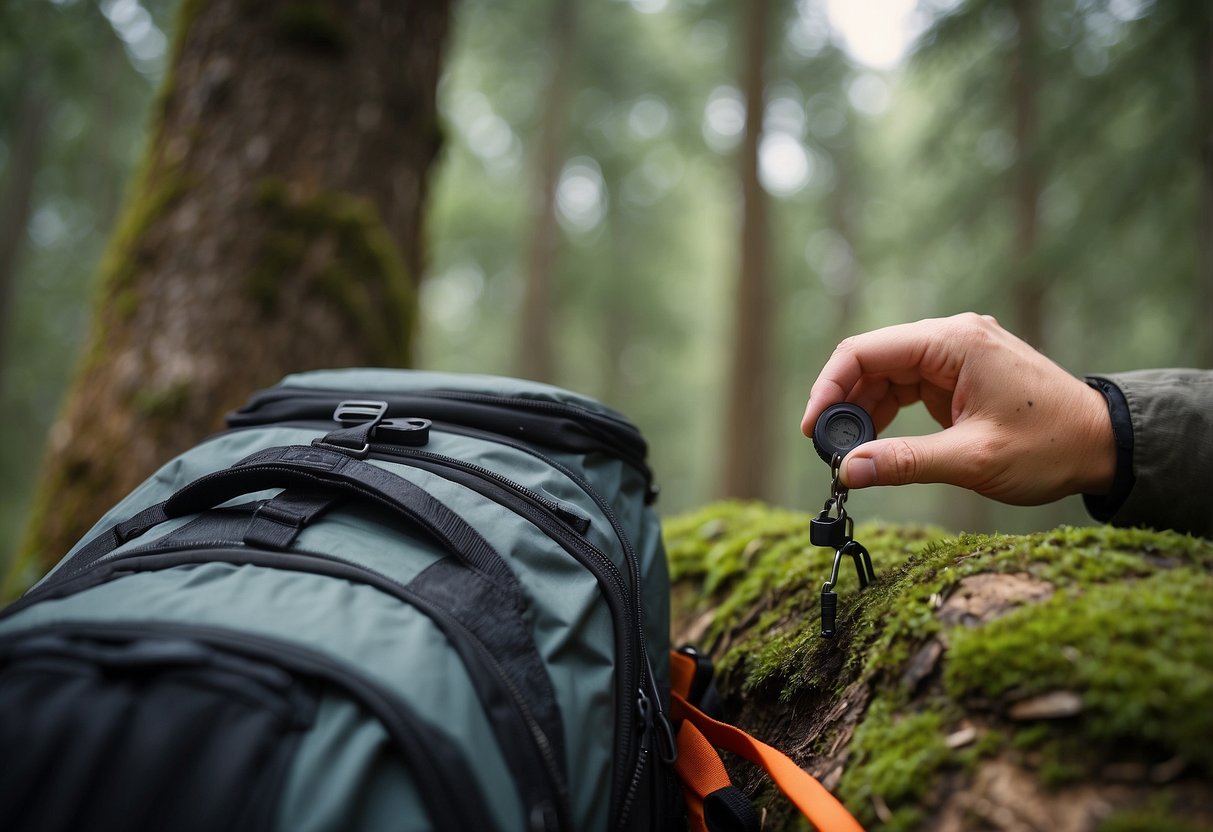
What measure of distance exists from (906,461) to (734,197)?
1098cm

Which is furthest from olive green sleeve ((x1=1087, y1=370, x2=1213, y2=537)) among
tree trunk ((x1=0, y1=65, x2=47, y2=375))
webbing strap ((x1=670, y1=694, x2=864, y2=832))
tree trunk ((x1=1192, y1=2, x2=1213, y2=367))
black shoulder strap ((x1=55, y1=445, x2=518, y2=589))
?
tree trunk ((x1=0, y1=65, x2=47, y2=375))

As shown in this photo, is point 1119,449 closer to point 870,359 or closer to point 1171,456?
point 1171,456

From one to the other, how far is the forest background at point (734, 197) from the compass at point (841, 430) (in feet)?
7.77

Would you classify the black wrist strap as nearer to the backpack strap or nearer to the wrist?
the wrist

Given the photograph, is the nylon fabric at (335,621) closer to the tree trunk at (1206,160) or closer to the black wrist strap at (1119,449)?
the black wrist strap at (1119,449)

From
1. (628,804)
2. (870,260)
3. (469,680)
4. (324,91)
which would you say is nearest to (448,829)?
(469,680)

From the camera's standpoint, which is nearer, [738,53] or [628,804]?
[628,804]

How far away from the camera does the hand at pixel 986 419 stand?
1.28m

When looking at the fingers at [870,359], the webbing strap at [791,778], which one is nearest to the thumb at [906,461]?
the fingers at [870,359]

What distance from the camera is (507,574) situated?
115cm

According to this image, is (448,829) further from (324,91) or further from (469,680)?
(324,91)

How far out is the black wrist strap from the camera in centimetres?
133

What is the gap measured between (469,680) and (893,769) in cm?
62

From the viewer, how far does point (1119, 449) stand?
134 cm
